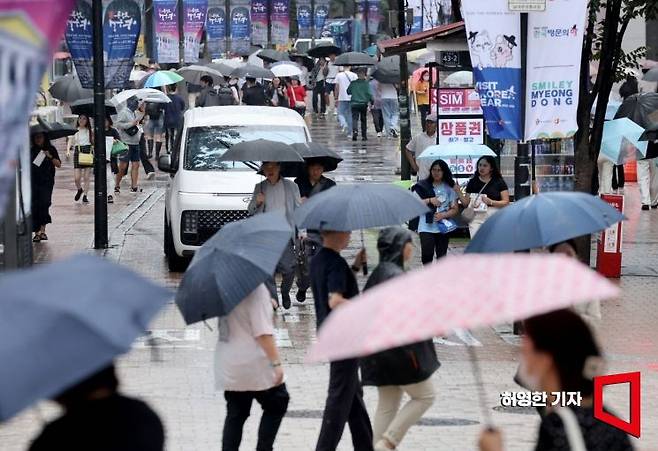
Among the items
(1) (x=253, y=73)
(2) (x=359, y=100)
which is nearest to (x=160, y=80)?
(1) (x=253, y=73)

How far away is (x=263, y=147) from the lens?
14.5m

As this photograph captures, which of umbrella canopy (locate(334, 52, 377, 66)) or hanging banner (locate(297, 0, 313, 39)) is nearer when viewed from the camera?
umbrella canopy (locate(334, 52, 377, 66))

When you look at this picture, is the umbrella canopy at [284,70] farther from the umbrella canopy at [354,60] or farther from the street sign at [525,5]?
the street sign at [525,5]

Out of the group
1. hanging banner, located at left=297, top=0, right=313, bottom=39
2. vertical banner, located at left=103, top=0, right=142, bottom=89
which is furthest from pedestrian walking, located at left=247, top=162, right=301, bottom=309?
hanging banner, located at left=297, top=0, right=313, bottom=39

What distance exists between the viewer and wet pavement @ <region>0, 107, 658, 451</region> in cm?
997

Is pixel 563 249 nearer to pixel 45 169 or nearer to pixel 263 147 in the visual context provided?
pixel 263 147

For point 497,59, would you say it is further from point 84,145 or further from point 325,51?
point 325,51

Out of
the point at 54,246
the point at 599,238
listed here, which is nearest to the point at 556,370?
the point at 599,238

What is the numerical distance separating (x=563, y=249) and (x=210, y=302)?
2050 millimetres

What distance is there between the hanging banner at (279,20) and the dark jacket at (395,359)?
5109 centimetres

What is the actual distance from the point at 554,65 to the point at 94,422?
933cm

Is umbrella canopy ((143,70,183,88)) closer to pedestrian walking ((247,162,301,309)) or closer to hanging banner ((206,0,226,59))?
pedestrian walking ((247,162,301,309))

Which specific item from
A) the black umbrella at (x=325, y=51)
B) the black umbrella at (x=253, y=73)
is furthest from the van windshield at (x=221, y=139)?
the black umbrella at (x=325, y=51)

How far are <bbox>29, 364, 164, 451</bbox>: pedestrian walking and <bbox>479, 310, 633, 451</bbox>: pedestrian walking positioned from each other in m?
1.16
